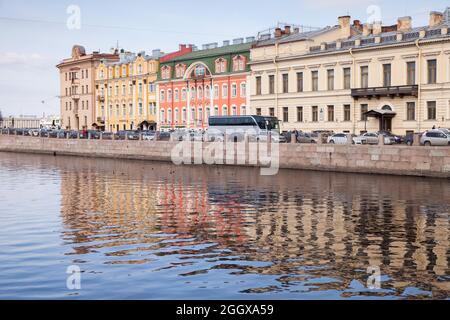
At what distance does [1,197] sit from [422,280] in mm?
19939

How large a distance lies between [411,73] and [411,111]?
3047 mm

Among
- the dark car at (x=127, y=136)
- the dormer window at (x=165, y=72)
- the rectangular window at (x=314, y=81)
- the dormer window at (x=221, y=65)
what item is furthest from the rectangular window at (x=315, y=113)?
the dormer window at (x=165, y=72)

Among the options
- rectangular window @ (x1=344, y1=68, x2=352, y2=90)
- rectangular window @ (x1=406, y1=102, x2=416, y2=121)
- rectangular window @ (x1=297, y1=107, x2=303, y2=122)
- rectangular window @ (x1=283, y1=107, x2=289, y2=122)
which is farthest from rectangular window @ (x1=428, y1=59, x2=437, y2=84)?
rectangular window @ (x1=283, y1=107, x2=289, y2=122)

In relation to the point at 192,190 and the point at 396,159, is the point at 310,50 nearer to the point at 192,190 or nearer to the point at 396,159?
the point at 396,159

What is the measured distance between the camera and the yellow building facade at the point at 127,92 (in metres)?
91.2

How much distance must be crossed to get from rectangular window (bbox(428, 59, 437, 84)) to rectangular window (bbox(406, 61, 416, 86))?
4.67 feet

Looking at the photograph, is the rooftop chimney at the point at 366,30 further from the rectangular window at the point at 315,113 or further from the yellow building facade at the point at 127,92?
the yellow building facade at the point at 127,92

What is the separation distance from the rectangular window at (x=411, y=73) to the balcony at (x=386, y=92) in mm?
755

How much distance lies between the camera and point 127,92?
316ft

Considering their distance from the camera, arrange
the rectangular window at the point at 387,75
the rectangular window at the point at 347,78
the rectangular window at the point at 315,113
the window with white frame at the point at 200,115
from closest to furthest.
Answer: the rectangular window at the point at 387,75 → the rectangular window at the point at 347,78 → the rectangular window at the point at 315,113 → the window with white frame at the point at 200,115

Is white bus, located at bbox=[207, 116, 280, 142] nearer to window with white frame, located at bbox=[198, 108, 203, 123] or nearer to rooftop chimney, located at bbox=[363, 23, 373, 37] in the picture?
rooftop chimney, located at bbox=[363, 23, 373, 37]

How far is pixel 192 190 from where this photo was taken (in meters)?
31.7

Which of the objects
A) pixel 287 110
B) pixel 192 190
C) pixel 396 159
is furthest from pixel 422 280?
pixel 287 110

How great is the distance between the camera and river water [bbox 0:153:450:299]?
41.6 ft
